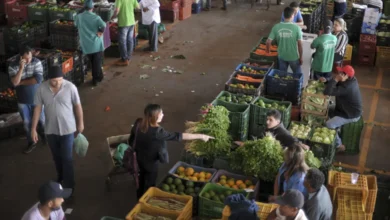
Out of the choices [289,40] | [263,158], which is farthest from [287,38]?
[263,158]

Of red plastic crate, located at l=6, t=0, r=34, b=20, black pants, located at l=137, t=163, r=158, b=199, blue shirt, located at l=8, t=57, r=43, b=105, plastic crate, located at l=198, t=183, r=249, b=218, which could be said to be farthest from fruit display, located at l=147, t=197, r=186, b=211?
red plastic crate, located at l=6, t=0, r=34, b=20

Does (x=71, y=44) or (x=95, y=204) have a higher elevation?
(x=71, y=44)

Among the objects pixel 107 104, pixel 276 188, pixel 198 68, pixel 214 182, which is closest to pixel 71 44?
pixel 107 104

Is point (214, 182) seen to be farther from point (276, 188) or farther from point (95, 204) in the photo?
point (95, 204)

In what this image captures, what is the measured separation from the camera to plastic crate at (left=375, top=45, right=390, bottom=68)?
14.6m

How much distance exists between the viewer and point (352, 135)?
10.0 m

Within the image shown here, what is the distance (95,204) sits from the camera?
8516mm

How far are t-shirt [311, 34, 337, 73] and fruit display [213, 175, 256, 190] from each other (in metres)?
4.26

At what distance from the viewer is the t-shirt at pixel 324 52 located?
1111cm

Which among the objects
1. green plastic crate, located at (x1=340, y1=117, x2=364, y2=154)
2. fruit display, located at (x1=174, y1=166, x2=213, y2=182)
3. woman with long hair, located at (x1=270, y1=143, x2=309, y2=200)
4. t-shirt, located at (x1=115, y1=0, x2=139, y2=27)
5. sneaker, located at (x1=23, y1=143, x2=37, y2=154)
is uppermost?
t-shirt, located at (x1=115, y1=0, x2=139, y2=27)

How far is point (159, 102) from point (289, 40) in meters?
3.16

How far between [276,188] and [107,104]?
584 centimetres

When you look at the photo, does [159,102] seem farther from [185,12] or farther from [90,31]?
[185,12]

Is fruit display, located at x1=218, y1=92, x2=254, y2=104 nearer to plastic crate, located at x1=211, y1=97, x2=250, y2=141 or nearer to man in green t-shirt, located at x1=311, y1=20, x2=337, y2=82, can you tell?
plastic crate, located at x1=211, y1=97, x2=250, y2=141
